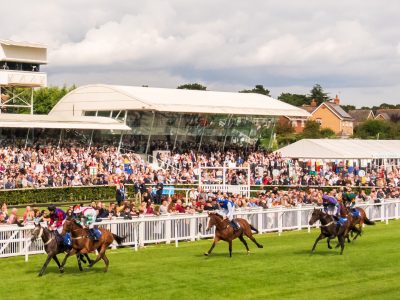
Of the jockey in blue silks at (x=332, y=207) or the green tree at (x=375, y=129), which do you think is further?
the green tree at (x=375, y=129)

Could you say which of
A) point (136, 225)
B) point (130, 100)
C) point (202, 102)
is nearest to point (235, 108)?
point (202, 102)

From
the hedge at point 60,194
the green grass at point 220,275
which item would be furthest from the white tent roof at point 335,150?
the green grass at point 220,275

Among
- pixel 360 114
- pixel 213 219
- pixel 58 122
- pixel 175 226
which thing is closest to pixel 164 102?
pixel 58 122

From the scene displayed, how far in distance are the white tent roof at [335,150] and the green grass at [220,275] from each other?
3242cm

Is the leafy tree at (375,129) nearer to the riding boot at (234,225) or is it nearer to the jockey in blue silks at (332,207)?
the jockey in blue silks at (332,207)

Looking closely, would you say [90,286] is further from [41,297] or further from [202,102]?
[202,102]

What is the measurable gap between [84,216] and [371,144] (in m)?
46.9

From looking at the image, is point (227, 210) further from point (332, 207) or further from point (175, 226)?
point (175, 226)

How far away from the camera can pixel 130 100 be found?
56562mm

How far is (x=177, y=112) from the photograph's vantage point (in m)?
57.4

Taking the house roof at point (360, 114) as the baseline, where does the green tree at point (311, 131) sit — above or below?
below

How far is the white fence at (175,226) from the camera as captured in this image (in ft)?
67.1

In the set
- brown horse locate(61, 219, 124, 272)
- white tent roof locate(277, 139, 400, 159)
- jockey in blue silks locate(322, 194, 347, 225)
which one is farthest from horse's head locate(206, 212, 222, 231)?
white tent roof locate(277, 139, 400, 159)

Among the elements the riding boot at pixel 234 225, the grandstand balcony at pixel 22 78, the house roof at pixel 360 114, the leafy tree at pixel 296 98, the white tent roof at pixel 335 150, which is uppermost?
the leafy tree at pixel 296 98
